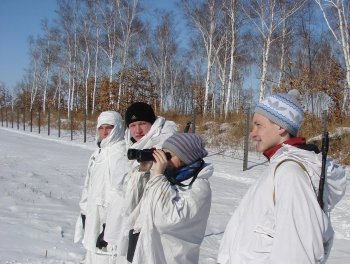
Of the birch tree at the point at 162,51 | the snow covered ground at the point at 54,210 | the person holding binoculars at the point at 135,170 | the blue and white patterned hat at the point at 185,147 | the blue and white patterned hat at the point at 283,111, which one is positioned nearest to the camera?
the blue and white patterned hat at the point at 283,111

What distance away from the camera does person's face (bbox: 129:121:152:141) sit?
3205 mm

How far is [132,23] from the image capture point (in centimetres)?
2866

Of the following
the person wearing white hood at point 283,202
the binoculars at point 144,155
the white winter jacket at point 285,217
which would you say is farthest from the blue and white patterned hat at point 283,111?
the binoculars at point 144,155

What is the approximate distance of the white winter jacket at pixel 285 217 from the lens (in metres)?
1.54

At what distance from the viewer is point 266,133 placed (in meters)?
1.84

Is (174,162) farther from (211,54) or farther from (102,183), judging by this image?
(211,54)

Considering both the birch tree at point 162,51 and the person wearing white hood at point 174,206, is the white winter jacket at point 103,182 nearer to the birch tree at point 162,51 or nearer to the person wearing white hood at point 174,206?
the person wearing white hood at point 174,206

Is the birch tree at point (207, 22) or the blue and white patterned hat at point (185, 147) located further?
the birch tree at point (207, 22)

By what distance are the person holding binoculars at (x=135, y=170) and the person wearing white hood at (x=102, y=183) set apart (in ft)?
0.29

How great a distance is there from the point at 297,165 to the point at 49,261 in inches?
127

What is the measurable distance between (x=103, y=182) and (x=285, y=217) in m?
2.00

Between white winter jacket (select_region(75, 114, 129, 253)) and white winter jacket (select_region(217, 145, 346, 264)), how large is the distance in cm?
154

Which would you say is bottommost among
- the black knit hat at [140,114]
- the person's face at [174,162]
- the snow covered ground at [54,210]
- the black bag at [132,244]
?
the snow covered ground at [54,210]

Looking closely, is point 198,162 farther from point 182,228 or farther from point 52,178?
point 52,178
